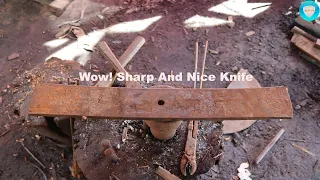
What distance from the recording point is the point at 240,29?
540 centimetres

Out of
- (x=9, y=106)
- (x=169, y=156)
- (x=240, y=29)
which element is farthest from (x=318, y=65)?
(x=9, y=106)

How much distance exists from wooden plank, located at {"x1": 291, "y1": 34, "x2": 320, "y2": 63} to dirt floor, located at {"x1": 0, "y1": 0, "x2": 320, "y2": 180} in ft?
A: 0.38

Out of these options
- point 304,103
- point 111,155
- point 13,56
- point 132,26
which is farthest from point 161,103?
point 13,56

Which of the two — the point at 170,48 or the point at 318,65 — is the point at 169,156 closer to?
the point at 170,48

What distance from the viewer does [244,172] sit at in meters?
3.98

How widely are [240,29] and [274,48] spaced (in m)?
0.62

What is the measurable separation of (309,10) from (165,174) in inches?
145

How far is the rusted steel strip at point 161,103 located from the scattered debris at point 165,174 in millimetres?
767

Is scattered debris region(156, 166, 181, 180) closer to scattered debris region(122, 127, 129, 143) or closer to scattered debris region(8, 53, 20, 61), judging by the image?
scattered debris region(122, 127, 129, 143)

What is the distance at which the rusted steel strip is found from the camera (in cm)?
227

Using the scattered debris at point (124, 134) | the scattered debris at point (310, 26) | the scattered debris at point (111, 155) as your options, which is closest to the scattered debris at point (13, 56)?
the scattered debris at point (124, 134)

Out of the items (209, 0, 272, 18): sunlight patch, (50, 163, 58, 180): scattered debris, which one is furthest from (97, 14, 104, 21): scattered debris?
(50, 163, 58, 180): scattered debris

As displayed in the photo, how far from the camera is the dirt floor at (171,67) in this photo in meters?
3.14

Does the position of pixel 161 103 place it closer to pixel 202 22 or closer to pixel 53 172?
pixel 53 172
